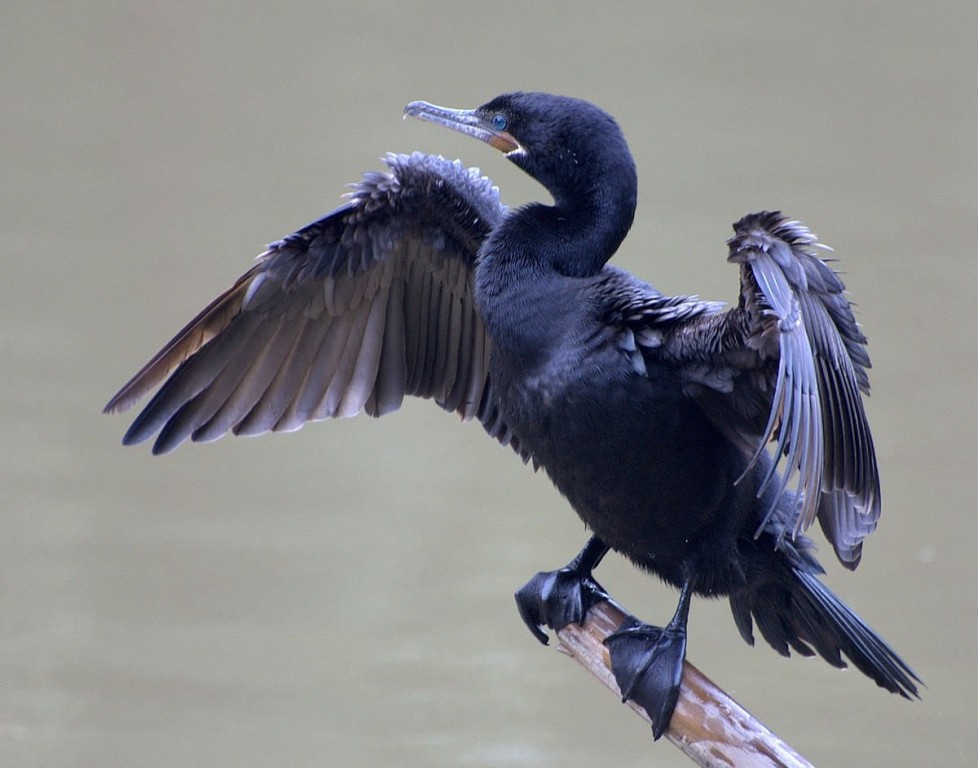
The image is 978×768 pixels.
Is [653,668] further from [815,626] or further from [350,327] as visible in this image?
[350,327]

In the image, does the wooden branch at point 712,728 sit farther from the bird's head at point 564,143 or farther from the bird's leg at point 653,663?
the bird's head at point 564,143

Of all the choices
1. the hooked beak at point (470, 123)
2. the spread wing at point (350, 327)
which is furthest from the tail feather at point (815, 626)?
the hooked beak at point (470, 123)

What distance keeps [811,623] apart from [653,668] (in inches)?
14.5

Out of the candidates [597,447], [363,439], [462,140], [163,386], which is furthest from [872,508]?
[462,140]

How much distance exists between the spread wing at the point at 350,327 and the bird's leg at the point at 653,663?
597mm

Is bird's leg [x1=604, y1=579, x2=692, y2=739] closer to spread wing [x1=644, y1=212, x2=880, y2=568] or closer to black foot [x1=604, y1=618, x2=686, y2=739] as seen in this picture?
black foot [x1=604, y1=618, x2=686, y2=739]

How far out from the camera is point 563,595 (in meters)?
2.78

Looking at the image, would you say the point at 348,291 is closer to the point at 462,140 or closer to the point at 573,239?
the point at 573,239

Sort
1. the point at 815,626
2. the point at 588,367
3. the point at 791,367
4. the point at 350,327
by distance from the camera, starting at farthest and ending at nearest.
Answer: the point at 350,327 < the point at 815,626 < the point at 588,367 < the point at 791,367

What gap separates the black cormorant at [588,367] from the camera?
90.5 inches

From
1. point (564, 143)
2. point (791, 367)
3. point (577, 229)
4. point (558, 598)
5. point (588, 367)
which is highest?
point (564, 143)

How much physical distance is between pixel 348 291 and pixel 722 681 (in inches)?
82.0

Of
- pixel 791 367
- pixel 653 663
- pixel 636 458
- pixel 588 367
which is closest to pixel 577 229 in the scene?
pixel 588 367

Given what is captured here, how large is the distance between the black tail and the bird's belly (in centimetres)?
19
